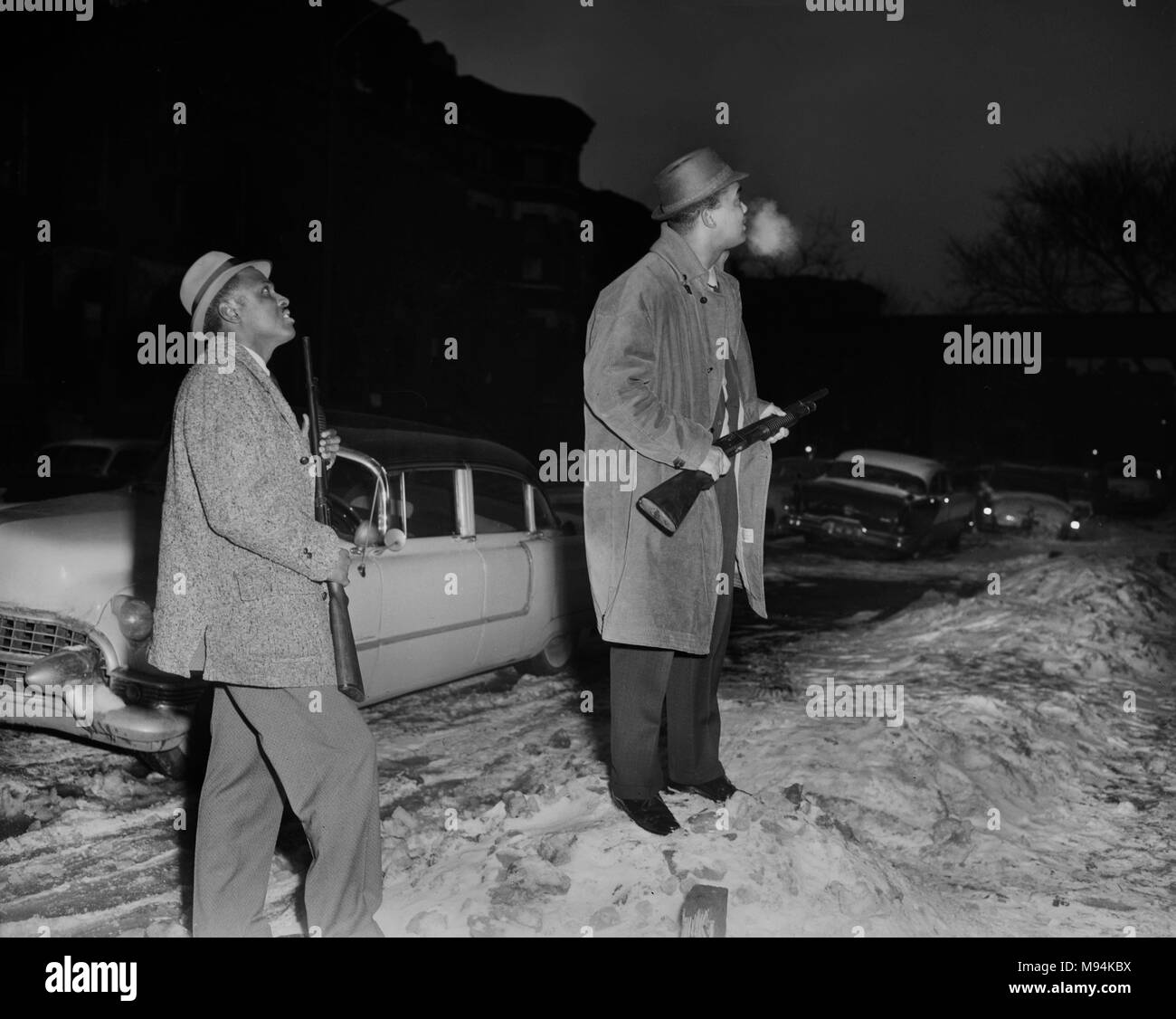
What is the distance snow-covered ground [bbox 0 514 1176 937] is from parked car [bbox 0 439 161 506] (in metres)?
9.81

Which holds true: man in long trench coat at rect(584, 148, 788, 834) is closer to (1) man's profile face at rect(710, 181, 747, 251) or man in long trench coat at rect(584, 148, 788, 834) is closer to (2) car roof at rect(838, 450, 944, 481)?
(1) man's profile face at rect(710, 181, 747, 251)

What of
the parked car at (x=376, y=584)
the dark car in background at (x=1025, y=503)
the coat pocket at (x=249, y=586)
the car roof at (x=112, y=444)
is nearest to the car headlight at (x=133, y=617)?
the parked car at (x=376, y=584)

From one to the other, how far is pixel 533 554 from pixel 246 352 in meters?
4.43

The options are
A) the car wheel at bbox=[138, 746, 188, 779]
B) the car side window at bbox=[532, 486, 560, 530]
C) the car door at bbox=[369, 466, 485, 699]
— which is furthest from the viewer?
the car side window at bbox=[532, 486, 560, 530]

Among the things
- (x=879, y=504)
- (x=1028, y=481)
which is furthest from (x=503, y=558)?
(x=1028, y=481)

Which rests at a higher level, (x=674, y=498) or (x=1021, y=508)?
(x=674, y=498)

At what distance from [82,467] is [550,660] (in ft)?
34.7

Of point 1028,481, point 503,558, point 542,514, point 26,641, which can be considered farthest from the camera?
point 1028,481

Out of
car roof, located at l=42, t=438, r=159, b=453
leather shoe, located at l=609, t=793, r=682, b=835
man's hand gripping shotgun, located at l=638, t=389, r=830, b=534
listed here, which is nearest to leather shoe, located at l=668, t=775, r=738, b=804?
leather shoe, located at l=609, t=793, r=682, b=835

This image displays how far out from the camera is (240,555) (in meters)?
3.17

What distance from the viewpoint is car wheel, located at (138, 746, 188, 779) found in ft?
17.8

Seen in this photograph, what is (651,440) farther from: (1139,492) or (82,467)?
(1139,492)

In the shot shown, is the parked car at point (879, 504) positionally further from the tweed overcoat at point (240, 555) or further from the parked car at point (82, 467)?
the tweed overcoat at point (240, 555)

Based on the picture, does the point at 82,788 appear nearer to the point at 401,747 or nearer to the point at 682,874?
the point at 401,747
